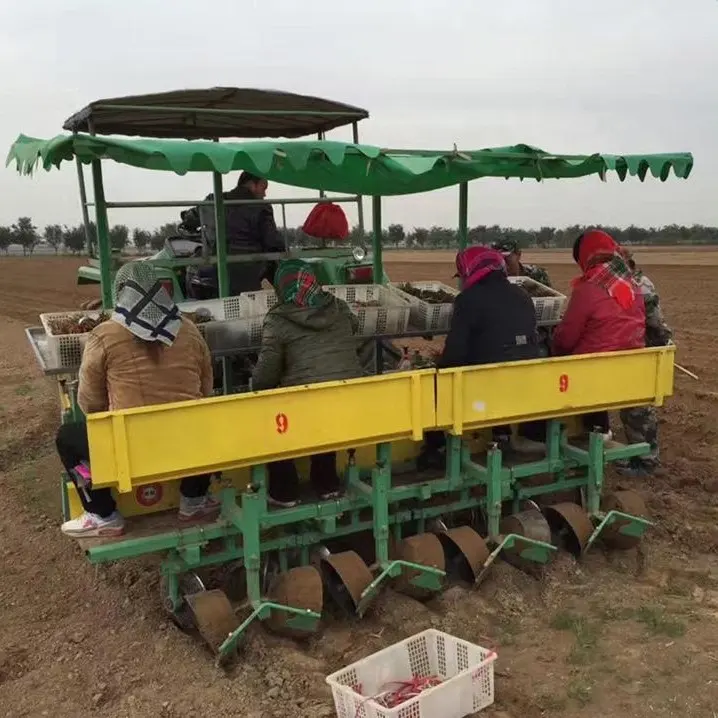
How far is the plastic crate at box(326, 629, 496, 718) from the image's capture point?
344cm

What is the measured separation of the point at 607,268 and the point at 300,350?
91.4 inches

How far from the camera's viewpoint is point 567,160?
5.17m

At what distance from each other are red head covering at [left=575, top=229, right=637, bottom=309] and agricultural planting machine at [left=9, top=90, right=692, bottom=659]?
1.97 ft

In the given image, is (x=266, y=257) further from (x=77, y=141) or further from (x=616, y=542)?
(x=616, y=542)

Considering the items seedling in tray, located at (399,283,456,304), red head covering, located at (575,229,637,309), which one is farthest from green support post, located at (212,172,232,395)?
red head covering, located at (575,229,637,309)

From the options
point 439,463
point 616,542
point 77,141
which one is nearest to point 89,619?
point 439,463

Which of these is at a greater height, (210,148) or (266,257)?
(210,148)

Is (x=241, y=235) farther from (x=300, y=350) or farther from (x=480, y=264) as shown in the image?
(x=480, y=264)

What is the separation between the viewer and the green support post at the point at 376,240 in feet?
21.0

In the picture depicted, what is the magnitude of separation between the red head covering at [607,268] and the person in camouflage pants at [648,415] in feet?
2.38

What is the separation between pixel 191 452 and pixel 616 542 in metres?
2.83

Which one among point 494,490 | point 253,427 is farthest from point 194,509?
point 494,490

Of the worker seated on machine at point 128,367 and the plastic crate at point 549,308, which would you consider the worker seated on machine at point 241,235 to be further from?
the worker seated on machine at point 128,367

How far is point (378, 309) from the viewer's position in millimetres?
5527
